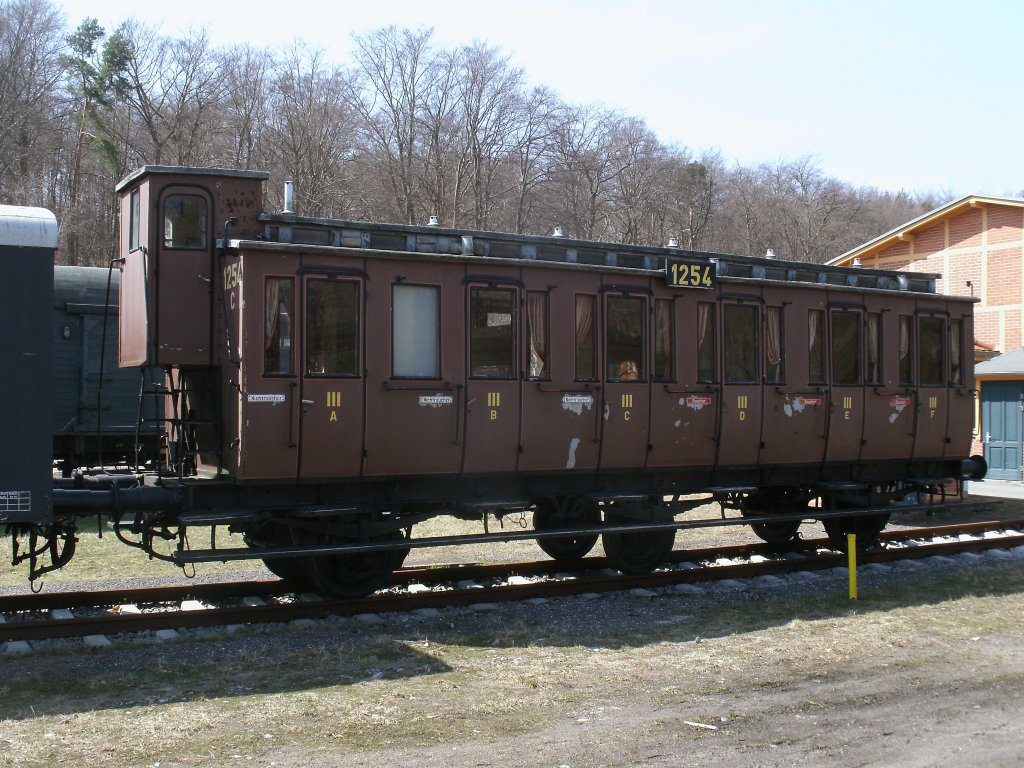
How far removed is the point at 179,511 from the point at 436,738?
429 centimetres

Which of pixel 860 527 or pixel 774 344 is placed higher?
pixel 774 344

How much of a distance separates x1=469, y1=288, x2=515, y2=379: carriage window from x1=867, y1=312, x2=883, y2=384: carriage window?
19.0ft

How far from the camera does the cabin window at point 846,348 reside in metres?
13.5

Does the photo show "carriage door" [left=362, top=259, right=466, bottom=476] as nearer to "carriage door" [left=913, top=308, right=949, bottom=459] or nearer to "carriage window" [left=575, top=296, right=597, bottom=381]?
"carriage window" [left=575, top=296, right=597, bottom=381]

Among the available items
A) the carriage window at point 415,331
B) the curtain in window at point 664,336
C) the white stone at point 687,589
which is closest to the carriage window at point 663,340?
the curtain in window at point 664,336

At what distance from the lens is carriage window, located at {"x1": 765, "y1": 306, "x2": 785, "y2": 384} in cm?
1282

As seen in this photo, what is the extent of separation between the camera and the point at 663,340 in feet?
39.2

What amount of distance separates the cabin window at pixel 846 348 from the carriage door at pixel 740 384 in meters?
1.43

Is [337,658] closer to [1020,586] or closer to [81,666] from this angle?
[81,666]

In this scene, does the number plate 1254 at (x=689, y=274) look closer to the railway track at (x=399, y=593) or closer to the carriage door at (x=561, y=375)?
the carriage door at (x=561, y=375)

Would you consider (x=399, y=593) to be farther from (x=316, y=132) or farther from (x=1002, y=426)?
(x=316, y=132)

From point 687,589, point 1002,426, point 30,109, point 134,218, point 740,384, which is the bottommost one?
point 687,589

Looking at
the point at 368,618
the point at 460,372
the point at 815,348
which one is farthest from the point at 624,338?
the point at 368,618

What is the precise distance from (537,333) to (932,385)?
6924mm
